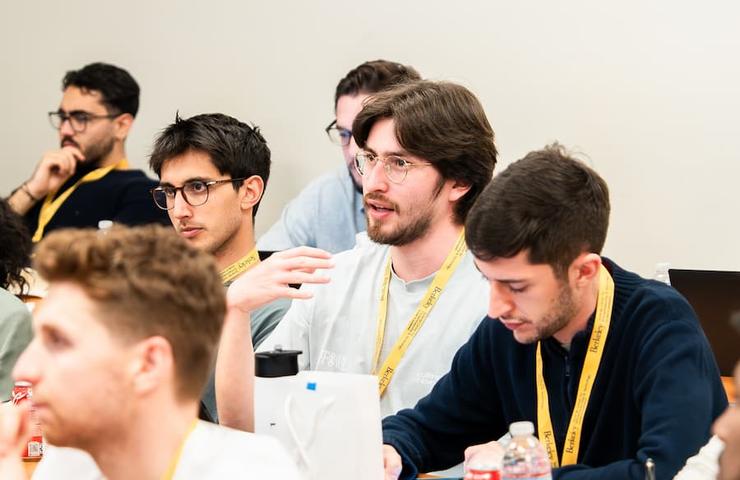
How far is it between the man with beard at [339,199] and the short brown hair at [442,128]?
4.26 ft

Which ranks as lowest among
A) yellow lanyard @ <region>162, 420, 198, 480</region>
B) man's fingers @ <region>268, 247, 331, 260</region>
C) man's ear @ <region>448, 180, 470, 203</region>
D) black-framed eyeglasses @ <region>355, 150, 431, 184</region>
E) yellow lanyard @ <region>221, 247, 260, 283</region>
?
yellow lanyard @ <region>162, 420, 198, 480</region>

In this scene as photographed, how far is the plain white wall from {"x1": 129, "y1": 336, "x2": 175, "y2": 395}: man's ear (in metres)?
3.12

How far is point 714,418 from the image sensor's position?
7.05 feet

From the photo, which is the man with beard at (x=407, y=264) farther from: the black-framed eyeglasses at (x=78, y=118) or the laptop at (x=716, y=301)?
the black-framed eyeglasses at (x=78, y=118)

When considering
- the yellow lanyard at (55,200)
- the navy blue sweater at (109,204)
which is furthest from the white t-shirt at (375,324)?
the yellow lanyard at (55,200)

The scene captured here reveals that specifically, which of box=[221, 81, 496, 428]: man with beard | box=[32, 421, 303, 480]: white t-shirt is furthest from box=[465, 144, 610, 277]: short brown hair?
box=[32, 421, 303, 480]: white t-shirt

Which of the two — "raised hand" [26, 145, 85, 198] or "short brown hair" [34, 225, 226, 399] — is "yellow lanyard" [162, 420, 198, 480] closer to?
"short brown hair" [34, 225, 226, 399]

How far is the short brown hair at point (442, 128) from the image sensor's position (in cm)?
288

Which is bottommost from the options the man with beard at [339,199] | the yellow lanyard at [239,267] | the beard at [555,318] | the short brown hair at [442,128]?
the beard at [555,318]

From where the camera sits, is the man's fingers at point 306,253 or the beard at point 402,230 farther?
the beard at point 402,230

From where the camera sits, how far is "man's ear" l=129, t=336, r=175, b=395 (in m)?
1.52

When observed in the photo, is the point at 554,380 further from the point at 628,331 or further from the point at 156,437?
the point at 156,437

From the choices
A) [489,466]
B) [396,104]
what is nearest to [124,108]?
[396,104]

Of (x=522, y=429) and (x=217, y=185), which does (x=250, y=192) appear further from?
(x=522, y=429)
